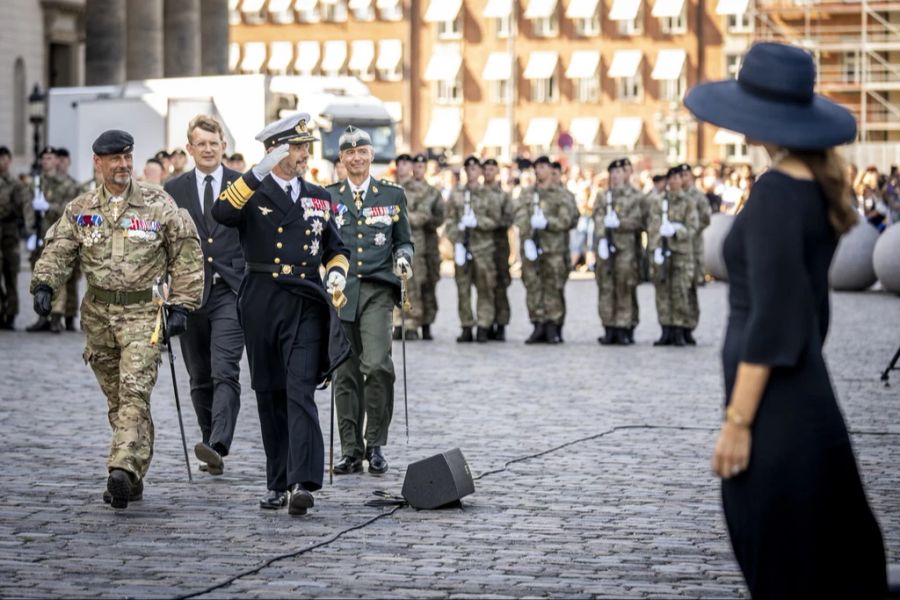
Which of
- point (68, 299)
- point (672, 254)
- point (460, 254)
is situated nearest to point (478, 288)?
point (460, 254)

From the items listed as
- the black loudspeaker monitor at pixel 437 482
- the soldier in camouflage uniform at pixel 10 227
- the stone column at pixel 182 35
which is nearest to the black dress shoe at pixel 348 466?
the black loudspeaker monitor at pixel 437 482

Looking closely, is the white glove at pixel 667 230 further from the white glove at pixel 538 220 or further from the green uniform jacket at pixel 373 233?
the green uniform jacket at pixel 373 233

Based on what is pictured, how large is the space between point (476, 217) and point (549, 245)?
965 mm

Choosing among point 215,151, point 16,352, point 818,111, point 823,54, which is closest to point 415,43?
point 823,54

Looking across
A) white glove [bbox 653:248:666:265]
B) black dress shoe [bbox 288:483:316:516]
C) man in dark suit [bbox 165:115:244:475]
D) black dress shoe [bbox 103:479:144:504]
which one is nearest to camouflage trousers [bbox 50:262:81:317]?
white glove [bbox 653:248:666:265]

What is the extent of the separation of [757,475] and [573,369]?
1403 centimetres

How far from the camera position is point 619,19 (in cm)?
8900

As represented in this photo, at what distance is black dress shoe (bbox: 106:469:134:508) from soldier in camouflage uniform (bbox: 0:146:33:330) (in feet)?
47.8

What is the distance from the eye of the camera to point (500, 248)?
80.7 ft

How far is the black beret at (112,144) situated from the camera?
33.6 feet

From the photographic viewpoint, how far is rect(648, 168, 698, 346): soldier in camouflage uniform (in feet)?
75.8

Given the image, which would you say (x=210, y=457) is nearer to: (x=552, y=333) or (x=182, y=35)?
(x=552, y=333)

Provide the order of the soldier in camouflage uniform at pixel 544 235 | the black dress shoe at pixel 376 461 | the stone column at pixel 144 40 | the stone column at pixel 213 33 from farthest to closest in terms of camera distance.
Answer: the stone column at pixel 213 33 → the stone column at pixel 144 40 → the soldier in camouflage uniform at pixel 544 235 → the black dress shoe at pixel 376 461

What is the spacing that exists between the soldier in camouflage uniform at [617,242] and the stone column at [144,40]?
31878mm
